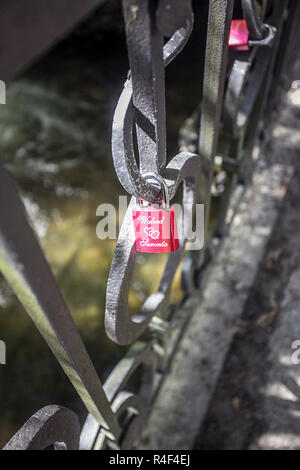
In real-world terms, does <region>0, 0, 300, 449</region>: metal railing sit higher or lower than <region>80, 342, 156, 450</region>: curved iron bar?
higher

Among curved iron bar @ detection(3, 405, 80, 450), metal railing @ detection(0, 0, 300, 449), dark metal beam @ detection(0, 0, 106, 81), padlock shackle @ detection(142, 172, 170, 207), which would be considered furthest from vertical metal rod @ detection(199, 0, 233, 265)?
curved iron bar @ detection(3, 405, 80, 450)

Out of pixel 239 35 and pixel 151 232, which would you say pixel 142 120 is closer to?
pixel 151 232

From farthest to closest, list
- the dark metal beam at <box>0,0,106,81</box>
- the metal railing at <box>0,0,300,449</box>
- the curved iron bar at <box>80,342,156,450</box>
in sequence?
the curved iron bar at <box>80,342,156,450</box>, the metal railing at <box>0,0,300,449</box>, the dark metal beam at <box>0,0,106,81</box>

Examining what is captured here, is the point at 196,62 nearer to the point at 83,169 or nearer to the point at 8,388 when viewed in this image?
the point at 83,169

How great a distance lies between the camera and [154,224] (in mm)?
1048

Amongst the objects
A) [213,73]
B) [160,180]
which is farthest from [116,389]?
[213,73]

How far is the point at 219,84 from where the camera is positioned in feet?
4.30

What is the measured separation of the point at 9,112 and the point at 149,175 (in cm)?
487

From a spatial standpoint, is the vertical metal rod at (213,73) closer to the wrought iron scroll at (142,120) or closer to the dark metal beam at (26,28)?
the wrought iron scroll at (142,120)

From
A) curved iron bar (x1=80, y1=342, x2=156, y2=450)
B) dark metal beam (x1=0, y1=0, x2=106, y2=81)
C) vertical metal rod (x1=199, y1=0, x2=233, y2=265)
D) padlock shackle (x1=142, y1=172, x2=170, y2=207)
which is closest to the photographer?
dark metal beam (x1=0, y1=0, x2=106, y2=81)

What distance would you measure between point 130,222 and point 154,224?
0.21 feet

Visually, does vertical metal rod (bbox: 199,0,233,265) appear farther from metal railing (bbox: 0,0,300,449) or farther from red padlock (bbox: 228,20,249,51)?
red padlock (bbox: 228,20,249,51)

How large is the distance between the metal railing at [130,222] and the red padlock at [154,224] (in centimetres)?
2

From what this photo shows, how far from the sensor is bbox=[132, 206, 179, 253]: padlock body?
3.37ft
